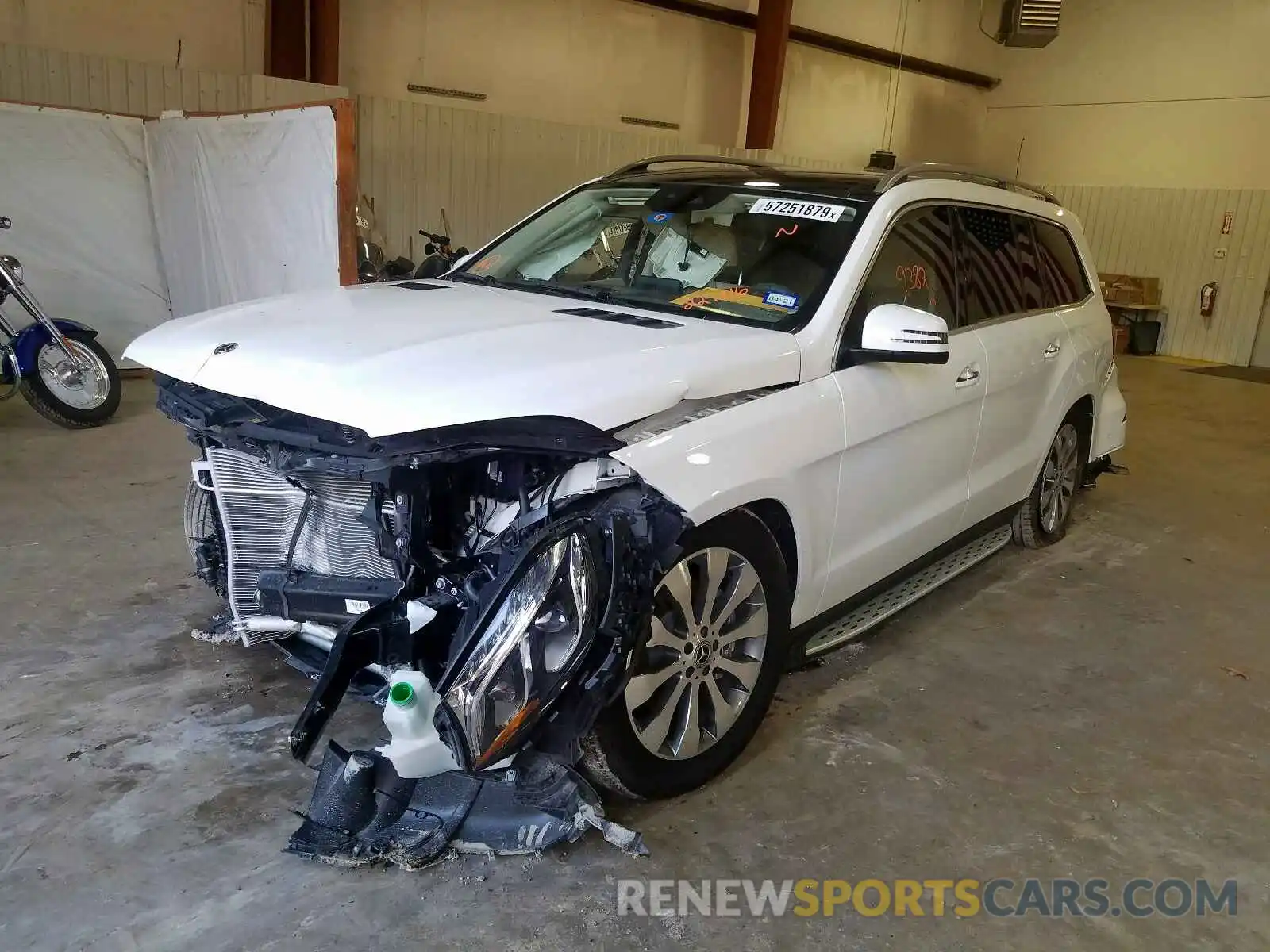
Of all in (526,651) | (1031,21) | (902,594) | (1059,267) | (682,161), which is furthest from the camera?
(1031,21)

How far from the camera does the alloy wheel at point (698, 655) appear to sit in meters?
2.31

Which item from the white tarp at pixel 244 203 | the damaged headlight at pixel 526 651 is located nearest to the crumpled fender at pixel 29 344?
the white tarp at pixel 244 203

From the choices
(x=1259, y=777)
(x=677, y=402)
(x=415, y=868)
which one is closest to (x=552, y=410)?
(x=677, y=402)

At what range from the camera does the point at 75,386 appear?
588 cm

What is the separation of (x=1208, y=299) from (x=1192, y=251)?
0.76 metres

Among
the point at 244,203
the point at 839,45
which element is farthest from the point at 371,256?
the point at 839,45

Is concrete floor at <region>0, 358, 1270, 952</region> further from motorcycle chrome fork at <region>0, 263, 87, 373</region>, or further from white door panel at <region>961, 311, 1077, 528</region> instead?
motorcycle chrome fork at <region>0, 263, 87, 373</region>

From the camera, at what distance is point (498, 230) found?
395 inches

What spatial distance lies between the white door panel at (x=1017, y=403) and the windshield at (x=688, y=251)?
33.8 inches

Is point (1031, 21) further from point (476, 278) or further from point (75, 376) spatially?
point (75, 376)

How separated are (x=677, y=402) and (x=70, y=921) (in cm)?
169

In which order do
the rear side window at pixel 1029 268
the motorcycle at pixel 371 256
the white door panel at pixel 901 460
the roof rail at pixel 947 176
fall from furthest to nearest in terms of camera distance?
the motorcycle at pixel 371 256
the rear side window at pixel 1029 268
the roof rail at pixel 947 176
the white door panel at pixel 901 460

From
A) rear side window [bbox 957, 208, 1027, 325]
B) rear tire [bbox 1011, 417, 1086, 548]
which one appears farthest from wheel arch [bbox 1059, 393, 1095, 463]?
rear side window [bbox 957, 208, 1027, 325]

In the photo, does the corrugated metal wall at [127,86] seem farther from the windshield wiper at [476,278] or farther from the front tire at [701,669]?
the front tire at [701,669]
